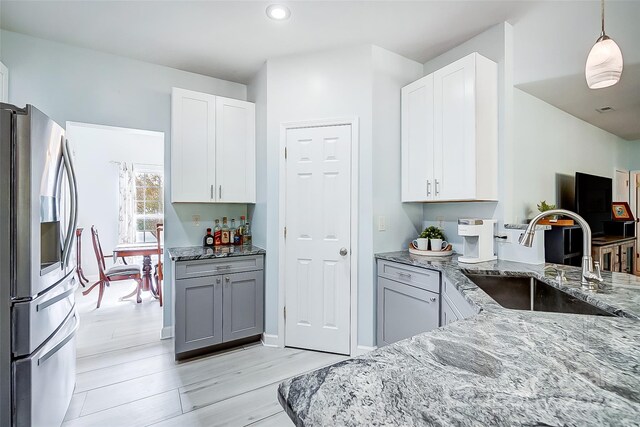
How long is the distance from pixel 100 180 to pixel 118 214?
669 mm

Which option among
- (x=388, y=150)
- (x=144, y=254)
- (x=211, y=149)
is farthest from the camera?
(x=144, y=254)

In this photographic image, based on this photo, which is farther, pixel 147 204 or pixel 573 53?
pixel 147 204

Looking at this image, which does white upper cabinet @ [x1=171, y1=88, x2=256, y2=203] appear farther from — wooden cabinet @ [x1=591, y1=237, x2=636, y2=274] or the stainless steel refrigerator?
wooden cabinet @ [x1=591, y1=237, x2=636, y2=274]

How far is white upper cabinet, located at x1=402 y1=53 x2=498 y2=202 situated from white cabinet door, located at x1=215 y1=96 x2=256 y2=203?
1669 millimetres

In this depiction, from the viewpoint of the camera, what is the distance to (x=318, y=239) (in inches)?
110

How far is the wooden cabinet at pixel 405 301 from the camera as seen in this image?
215cm

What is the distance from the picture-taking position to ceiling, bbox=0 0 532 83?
7.09 ft

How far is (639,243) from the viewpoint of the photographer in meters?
5.68

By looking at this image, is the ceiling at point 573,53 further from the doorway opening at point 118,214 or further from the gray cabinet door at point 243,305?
the doorway opening at point 118,214

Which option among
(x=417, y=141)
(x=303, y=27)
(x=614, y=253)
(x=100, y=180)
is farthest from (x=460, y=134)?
(x=100, y=180)

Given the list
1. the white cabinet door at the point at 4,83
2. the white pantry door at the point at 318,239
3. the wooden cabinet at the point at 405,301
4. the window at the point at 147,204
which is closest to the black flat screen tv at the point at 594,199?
the wooden cabinet at the point at 405,301

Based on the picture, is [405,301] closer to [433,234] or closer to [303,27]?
[433,234]

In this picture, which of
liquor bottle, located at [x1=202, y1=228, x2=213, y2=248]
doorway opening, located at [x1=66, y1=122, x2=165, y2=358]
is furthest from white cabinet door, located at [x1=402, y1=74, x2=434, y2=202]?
doorway opening, located at [x1=66, y1=122, x2=165, y2=358]

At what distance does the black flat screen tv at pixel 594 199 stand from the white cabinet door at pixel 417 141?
10.6ft
